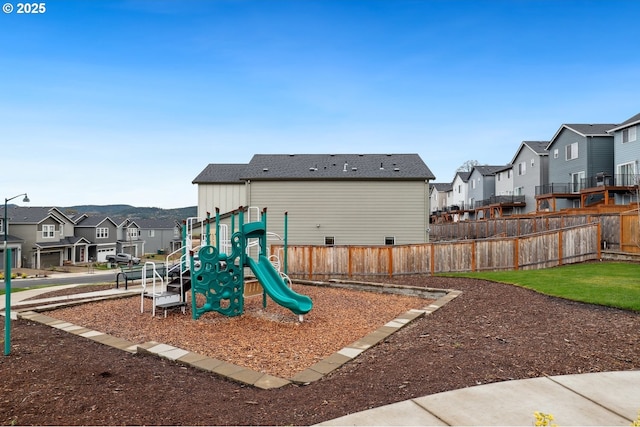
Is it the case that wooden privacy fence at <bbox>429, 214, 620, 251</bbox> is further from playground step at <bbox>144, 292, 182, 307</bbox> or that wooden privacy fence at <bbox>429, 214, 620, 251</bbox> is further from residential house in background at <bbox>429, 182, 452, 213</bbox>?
residential house in background at <bbox>429, 182, 452, 213</bbox>

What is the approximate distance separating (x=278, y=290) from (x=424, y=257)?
30.4 feet

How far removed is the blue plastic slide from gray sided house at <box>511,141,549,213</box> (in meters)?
37.9

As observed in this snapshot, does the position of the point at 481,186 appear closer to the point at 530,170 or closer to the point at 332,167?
the point at 530,170

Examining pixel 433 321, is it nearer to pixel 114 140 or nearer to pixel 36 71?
pixel 36 71

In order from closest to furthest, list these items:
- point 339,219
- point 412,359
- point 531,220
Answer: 1. point 412,359
2. point 339,219
3. point 531,220

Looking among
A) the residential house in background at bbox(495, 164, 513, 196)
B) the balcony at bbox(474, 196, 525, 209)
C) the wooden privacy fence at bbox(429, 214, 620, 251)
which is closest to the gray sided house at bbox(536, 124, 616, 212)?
the balcony at bbox(474, 196, 525, 209)

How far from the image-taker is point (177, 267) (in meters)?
10.5

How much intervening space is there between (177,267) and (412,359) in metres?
7.62

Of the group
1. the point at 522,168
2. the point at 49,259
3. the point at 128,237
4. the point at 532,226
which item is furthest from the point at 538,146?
the point at 128,237

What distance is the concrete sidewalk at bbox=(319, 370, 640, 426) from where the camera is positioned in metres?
3.52

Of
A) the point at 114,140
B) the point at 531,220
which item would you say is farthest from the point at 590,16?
the point at 114,140

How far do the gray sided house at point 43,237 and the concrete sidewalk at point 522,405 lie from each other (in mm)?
51554

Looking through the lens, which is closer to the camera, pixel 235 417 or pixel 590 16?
pixel 235 417

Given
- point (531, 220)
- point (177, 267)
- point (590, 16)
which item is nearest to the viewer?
point (177, 267)
